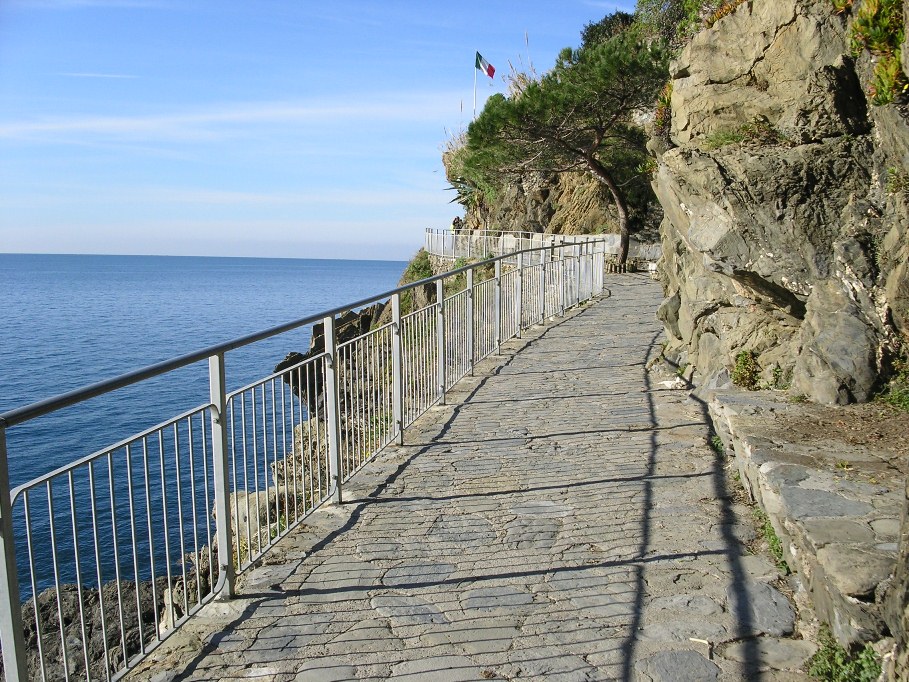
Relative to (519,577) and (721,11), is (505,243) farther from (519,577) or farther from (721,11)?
(519,577)

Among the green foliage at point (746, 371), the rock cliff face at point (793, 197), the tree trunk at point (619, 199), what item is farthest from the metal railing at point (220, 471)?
the tree trunk at point (619, 199)

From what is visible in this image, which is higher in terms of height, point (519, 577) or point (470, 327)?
point (470, 327)

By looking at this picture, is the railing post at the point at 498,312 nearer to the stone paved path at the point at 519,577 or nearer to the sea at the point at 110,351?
the sea at the point at 110,351

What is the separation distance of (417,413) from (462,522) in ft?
9.23

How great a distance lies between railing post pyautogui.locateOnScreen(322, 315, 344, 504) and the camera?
5.64 meters

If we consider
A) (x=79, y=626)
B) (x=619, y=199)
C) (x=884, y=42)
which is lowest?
(x=79, y=626)

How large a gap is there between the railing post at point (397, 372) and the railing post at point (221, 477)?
265 centimetres

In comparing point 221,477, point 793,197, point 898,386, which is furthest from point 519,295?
point 221,477

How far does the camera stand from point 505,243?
3188 centimetres

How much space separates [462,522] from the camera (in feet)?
18.0

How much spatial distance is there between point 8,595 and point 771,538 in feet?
13.3

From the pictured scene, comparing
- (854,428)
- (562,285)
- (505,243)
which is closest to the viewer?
(854,428)

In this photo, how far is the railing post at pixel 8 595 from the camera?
2.77 metres

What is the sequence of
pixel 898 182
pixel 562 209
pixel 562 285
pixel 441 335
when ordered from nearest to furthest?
1. pixel 898 182
2. pixel 441 335
3. pixel 562 285
4. pixel 562 209
